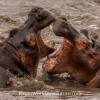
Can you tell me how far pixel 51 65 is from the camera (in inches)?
350

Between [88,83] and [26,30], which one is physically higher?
[26,30]

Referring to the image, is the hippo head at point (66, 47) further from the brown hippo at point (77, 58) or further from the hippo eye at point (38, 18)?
the hippo eye at point (38, 18)

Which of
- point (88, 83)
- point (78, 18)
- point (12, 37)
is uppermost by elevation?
point (12, 37)

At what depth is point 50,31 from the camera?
1474 centimetres

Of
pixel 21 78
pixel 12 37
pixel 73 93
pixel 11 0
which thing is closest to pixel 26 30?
pixel 12 37

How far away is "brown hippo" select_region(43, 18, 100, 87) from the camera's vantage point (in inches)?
334

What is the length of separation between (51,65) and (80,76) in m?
0.52

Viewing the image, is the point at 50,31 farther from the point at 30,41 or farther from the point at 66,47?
the point at 30,41

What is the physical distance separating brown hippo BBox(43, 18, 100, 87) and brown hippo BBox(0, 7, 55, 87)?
0.94 feet

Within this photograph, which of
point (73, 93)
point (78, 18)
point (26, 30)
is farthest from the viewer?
point (78, 18)

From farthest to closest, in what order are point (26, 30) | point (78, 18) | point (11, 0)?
point (11, 0) → point (78, 18) → point (26, 30)

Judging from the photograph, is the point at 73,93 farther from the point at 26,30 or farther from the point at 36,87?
the point at 26,30

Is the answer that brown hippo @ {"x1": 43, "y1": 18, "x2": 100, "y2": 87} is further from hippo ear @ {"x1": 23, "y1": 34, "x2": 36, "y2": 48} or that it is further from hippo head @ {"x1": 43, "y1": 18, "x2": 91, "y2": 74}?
hippo ear @ {"x1": 23, "y1": 34, "x2": 36, "y2": 48}

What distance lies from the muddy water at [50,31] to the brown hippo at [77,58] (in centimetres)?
20
